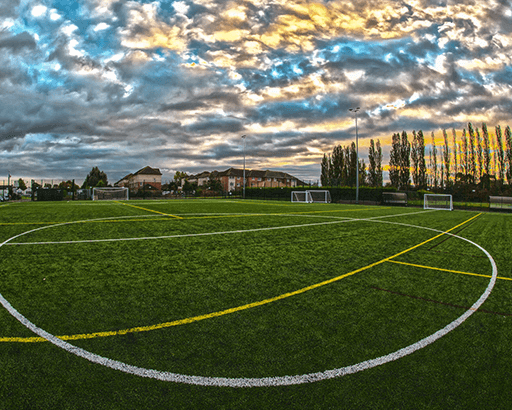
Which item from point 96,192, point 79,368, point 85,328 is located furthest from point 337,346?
point 96,192

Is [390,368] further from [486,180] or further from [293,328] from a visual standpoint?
[486,180]

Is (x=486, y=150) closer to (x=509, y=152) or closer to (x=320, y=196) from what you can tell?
(x=509, y=152)

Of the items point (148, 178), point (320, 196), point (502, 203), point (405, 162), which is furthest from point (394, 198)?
point (148, 178)

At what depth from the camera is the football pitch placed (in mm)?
2109

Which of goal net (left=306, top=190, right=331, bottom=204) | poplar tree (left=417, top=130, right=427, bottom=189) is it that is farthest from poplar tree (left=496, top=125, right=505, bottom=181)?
goal net (left=306, top=190, right=331, bottom=204)

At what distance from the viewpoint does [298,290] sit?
13.5 ft

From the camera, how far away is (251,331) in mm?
2939

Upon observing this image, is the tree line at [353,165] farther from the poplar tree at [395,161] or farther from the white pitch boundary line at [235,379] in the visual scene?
the white pitch boundary line at [235,379]

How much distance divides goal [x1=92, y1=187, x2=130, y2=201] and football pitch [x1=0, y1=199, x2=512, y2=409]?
36218 millimetres

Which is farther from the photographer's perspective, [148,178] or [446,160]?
[148,178]

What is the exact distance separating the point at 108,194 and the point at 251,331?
42003 millimetres

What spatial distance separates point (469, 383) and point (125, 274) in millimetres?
4415

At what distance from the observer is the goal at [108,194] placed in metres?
38.6

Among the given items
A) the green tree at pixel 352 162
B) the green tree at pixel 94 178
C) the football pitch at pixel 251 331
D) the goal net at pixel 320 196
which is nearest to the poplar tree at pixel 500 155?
the green tree at pixel 352 162
